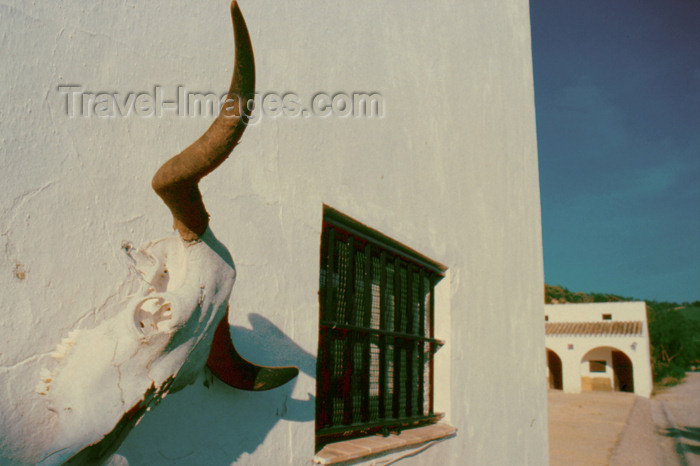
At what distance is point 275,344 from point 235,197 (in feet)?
2.04

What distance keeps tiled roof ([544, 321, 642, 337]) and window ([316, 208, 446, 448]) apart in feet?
94.4

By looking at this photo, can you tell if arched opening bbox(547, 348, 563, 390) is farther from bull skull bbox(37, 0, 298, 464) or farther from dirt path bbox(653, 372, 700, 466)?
bull skull bbox(37, 0, 298, 464)

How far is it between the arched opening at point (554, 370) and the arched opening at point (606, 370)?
164cm

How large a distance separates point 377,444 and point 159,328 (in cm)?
189

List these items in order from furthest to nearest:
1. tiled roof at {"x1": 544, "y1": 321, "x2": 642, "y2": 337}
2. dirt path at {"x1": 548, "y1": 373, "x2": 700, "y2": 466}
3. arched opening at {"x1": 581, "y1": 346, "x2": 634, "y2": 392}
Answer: arched opening at {"x1": 581, "y1": 346, "x2": 634, "y2": 392}, tiled roof at {"x1": 544, "y1": 321, "x2": 642, "y2": 337}, dirt path at {"x1": 548, "y1": 373, "x2": 700, "y2": 466}

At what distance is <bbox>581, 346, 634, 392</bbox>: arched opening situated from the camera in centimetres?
2977

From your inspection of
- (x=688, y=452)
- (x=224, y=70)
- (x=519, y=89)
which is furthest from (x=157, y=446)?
(x=688, y=452)

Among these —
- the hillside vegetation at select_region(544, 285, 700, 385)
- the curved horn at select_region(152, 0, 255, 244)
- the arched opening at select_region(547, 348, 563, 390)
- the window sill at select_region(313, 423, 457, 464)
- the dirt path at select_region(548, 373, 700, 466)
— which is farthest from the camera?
the hillside vegetation at select_region(544, 285, 700, 385)

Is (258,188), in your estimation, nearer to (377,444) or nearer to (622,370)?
(377,444)

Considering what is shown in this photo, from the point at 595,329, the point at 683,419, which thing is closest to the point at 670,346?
the point at 595,329

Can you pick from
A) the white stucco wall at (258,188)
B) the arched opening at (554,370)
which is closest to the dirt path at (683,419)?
the arched opening at (554,370)

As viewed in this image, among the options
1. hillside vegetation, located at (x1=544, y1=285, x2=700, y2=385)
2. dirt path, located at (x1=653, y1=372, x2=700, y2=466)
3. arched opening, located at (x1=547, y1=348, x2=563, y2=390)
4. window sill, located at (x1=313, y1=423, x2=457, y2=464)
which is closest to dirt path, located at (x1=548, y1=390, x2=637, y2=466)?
dirt path, located at (x1=653, y1=372, x2=700, y2=466)

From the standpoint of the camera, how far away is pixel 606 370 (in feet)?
99.4

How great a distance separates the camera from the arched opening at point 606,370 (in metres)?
29.8
